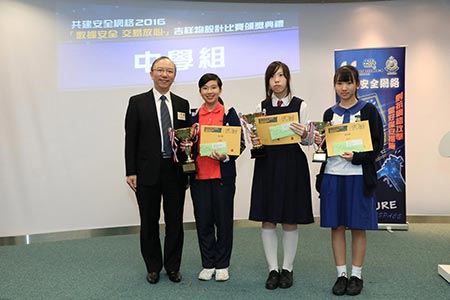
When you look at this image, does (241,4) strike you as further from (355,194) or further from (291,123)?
(355,194)

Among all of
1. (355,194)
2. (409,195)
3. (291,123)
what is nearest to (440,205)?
(409,195)

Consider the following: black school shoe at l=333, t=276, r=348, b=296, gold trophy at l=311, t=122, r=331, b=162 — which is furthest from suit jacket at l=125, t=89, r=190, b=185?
black school shoe at l=333, t=276, r=348, b=296

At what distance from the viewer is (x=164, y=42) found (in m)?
4.62

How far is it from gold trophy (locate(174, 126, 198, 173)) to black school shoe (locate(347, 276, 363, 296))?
126 cm

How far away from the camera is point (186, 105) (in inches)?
118

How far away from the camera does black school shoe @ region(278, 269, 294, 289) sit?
8.98ft

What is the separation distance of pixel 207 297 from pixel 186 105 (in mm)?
1360

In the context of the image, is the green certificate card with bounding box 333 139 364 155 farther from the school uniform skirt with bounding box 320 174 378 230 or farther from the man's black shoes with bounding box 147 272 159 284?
the man's black shoes with bounding box 147 272 159 284

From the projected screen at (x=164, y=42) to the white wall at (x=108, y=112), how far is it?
0.13 m

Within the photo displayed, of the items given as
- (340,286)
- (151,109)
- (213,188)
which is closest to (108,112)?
(151,109)

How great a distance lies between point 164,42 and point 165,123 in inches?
81.0

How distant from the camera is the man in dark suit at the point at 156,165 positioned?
2.83 metres

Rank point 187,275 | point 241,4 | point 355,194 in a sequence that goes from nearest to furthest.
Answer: point 355,194
point 187,275
point 241,4

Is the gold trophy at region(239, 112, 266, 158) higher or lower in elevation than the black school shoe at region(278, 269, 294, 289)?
higher
